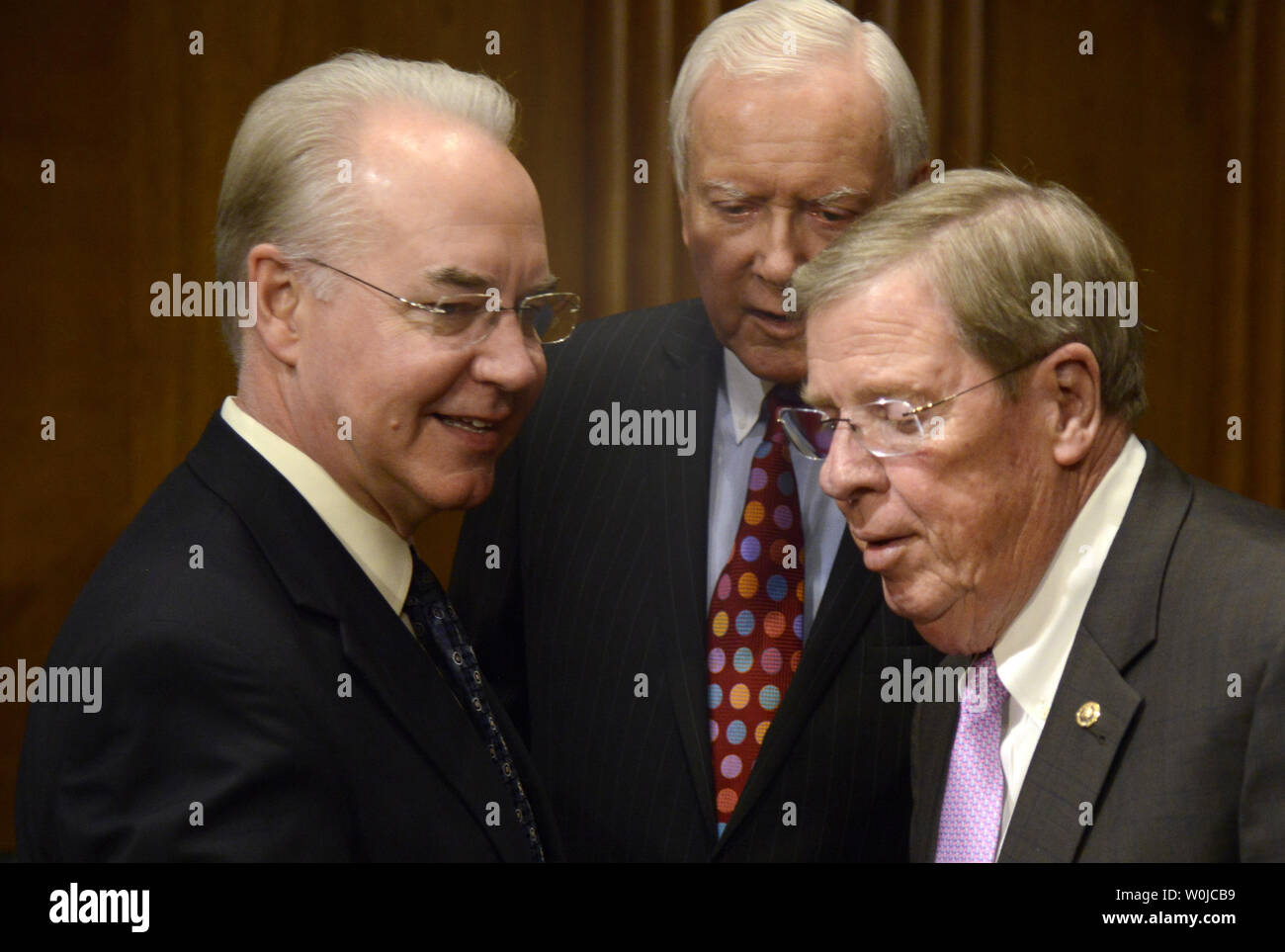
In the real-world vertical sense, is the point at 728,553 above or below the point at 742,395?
below

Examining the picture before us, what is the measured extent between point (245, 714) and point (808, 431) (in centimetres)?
93

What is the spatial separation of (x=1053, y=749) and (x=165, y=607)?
999mm

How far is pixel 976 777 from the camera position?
1747 mm

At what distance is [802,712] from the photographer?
1987 millimetres

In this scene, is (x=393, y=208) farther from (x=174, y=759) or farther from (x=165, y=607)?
(x=174, y=759)

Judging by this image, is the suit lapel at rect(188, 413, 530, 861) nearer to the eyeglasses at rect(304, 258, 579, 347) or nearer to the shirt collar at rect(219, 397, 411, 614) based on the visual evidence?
the shirt collar at rect(219, 397, 411, 614)

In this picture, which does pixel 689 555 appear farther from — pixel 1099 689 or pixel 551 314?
pixel 1099 689

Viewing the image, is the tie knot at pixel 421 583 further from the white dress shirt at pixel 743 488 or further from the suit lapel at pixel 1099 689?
the suit lapel at pixel 1099 689

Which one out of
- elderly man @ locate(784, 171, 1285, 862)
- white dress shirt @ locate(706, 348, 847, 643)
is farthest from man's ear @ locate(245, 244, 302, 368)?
white dress shirt @ locate(706, 348, 847, 643)

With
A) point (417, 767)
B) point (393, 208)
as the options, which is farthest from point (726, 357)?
point (417, 767)

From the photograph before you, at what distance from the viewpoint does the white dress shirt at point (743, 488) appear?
6.81 feet

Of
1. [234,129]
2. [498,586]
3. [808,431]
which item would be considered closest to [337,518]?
[498,586]

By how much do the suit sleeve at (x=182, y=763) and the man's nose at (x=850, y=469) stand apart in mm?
719

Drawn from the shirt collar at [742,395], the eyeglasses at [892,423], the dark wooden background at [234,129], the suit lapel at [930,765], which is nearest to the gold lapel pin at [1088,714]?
the suit lapel at [930,765]
